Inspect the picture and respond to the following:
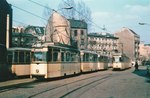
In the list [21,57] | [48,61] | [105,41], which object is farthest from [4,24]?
[105,41]

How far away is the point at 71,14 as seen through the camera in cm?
5684

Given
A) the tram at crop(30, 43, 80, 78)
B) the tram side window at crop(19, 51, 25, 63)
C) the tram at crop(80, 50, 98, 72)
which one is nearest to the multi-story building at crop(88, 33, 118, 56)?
the tram at crop(80, 50, 98, 72)

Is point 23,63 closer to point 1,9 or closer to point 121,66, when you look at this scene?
point 1,9

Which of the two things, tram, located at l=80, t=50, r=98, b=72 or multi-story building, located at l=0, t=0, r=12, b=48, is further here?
multi-story building, located at l=0, t=0, r=12, b=48

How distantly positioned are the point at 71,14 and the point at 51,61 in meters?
32.5

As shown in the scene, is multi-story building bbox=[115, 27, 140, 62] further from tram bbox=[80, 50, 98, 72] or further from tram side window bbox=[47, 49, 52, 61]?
tram side window bbox=[47, 49, 52, 61]

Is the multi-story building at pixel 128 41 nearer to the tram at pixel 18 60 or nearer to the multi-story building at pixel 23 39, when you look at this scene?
the multi-story building at pixel 23 39

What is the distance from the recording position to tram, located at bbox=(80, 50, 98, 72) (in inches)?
1465

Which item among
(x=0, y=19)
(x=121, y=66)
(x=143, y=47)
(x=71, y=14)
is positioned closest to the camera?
(x=0, y=19)

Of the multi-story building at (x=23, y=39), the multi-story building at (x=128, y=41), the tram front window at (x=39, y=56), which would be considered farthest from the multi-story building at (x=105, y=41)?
the tram front window at (x=39, y=56)

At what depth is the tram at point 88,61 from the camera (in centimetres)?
3720

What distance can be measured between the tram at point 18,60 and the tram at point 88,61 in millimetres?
9206

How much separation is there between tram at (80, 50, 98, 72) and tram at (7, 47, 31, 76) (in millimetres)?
9206

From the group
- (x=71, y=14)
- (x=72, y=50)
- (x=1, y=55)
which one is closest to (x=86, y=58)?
(x=72, y=50)
